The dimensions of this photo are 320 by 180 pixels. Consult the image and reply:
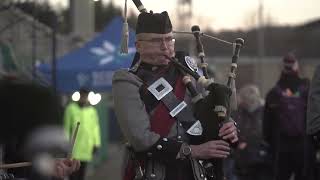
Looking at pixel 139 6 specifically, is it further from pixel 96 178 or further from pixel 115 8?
pixel 115 8

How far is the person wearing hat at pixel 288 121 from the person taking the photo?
8.14 meters

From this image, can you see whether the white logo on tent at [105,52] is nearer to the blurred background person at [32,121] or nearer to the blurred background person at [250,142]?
the blurred background person at [250,142]

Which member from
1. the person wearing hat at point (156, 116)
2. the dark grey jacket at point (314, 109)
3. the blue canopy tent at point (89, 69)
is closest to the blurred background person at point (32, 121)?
the person wearing hat at point (156, 116)

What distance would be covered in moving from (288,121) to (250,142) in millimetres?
1403

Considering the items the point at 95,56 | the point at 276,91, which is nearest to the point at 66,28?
the point at 95,56

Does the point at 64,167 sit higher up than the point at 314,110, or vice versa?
the point at 314,110

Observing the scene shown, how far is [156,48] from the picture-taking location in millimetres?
4461

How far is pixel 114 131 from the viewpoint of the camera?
943 inches

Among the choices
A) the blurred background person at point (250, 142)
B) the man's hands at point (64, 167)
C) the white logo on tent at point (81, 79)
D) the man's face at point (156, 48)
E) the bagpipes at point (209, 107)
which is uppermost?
the man's face at point (156, 48)

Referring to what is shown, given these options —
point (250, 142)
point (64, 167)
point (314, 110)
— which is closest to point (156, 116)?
point (64, 167)

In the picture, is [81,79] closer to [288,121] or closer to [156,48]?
[288,121]

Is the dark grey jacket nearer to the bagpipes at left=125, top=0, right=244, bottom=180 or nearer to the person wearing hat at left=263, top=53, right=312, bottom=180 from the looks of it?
the bagpipes at left=125, top=0, right=244, bottom=180

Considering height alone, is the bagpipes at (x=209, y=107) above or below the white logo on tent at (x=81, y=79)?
above

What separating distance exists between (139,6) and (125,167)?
3.27 ft
